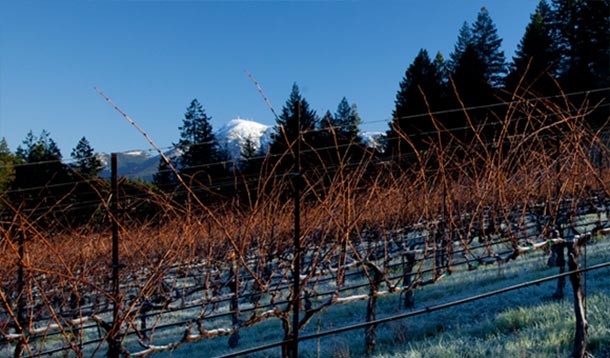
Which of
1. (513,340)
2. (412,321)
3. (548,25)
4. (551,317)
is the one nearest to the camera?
(513,340)

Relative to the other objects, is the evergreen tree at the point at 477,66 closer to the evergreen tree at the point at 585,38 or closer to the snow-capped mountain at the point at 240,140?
the evergreen tree at the point at 585,38

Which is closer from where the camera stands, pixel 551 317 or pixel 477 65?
pixel 551 317

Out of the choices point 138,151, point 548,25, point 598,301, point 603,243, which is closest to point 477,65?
point 548,25

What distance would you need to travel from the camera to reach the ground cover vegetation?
9.12ft

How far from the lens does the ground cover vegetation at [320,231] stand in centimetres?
278

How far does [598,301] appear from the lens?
4.52 m

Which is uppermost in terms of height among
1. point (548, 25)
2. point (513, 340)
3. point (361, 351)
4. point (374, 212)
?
point (548, 25)

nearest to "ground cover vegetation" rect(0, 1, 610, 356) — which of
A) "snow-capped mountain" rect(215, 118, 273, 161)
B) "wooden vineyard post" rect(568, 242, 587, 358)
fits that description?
"wooden vineyard post" rect(568, 242, 587, 358)

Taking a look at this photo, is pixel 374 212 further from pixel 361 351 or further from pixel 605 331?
pixel 605 331

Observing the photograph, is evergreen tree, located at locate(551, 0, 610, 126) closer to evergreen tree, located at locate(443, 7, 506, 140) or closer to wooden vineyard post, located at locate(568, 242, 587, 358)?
evergreen tree, located at locate(443, 7, 506, 140)

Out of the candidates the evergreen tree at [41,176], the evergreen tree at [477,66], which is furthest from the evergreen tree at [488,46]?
the evergreen tree at [41,176]

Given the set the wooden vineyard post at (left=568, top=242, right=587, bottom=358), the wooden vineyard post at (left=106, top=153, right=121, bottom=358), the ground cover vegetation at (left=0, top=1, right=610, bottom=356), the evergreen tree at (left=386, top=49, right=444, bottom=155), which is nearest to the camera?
the wooden vineyard post at (left=106, top=153, right=121, bottom=358)

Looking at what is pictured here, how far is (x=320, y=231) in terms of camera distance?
5801 millimetres

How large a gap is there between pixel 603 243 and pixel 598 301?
4.30 m
